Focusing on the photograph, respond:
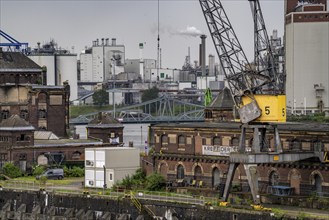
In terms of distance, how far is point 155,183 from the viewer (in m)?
82.5

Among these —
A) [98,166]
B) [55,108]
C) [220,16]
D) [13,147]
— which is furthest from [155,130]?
[55,108]

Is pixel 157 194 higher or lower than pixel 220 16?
lower

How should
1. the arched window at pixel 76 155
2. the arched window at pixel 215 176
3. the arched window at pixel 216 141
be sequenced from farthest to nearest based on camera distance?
the arched window at pixel 76 155 < the arched window at pixel 216 141 < the arched window at pixel 215 176

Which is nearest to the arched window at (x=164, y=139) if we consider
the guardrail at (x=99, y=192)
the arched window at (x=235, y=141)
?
the guardrail at (x=99, y=192)

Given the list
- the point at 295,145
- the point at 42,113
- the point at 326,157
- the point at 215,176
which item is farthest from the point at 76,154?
the point at 326,157

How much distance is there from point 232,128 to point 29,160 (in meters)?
25.1

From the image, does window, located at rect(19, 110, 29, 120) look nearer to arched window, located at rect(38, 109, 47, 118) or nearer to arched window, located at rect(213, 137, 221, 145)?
arched window, located at rect(38, 109, 47, 118)

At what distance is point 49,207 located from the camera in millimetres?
82000

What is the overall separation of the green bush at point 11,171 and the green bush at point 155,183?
1759 cm

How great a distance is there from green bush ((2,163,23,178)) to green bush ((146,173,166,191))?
17586 millimetres

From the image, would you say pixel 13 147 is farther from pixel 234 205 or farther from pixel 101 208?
pixel 234 205

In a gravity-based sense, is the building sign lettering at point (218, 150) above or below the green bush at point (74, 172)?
above

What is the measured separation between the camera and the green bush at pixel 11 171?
97506 millimetres

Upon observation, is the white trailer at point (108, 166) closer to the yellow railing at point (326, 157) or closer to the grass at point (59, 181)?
the grass at point (59, 181)
